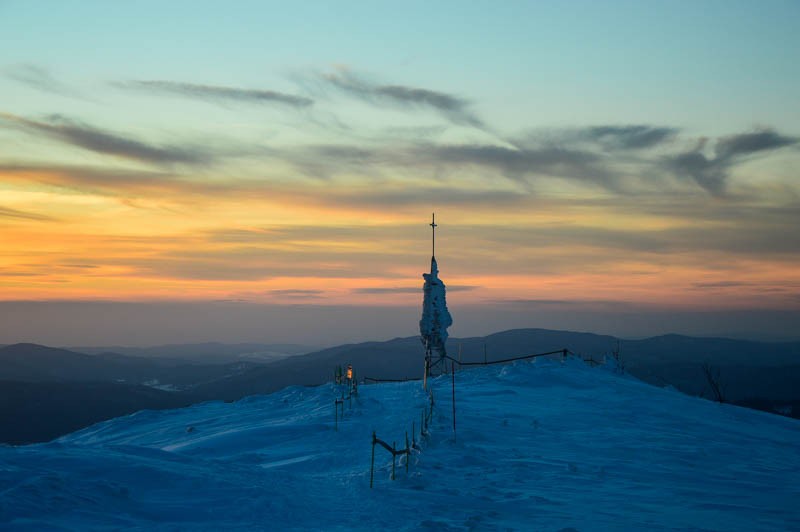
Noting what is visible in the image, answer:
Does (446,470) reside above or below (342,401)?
below

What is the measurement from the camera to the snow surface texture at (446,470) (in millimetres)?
13648

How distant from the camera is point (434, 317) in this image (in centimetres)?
3794

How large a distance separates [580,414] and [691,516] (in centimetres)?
1206

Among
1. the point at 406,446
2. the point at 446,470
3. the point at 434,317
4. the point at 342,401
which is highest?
the point at 434,317

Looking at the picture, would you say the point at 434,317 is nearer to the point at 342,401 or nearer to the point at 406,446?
the point at 342,401

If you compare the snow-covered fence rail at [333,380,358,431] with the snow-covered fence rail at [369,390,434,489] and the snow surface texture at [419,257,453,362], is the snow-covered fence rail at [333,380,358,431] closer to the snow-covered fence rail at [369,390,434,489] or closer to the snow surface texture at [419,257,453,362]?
the snow-covered fence rail at [369,390,434,489]

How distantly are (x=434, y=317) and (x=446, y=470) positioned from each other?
1932cm

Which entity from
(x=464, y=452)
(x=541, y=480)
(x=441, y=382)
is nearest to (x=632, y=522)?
(x=541, y=480)

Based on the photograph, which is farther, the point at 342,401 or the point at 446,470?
the point at 342,401

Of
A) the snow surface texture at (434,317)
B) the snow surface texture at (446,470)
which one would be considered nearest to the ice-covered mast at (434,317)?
the snow surface texture at (434,317)

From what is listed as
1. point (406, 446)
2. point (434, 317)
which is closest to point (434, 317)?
point (434, 317)

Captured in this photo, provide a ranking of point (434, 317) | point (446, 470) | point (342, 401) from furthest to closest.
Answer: point (434, 317) → point (342, 401) → point (446, 470)

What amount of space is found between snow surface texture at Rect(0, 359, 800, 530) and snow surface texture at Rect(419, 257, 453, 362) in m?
5.58

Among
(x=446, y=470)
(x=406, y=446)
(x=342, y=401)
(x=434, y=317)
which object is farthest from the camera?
(x=434, y=317)
